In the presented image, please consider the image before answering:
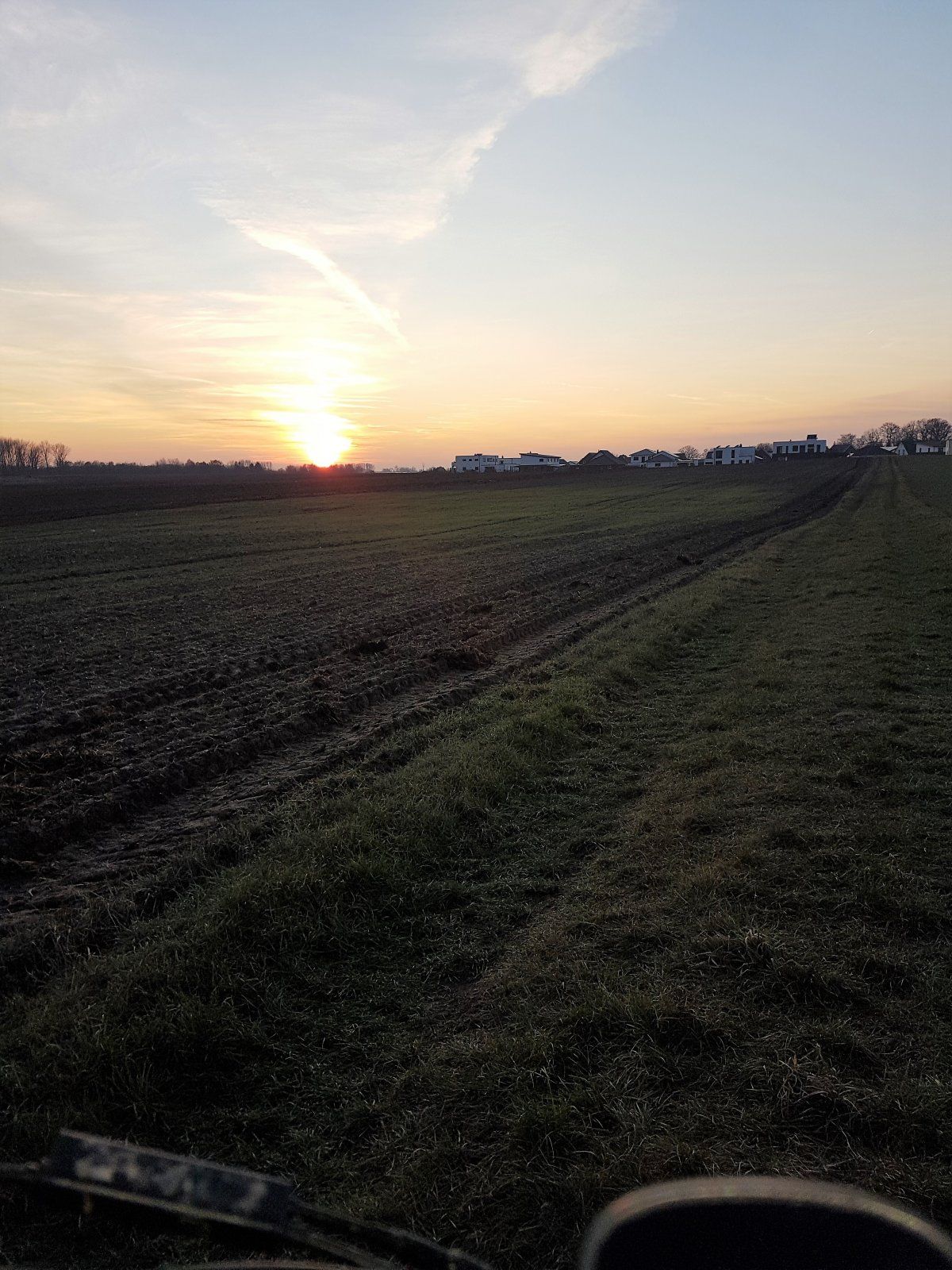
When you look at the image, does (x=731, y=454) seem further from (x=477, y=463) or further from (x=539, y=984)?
(x=539, y=984)

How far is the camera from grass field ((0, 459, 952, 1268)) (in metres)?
3.46

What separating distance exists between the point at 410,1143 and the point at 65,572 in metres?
25.4

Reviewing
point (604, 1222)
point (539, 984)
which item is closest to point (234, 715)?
point (539, 984)

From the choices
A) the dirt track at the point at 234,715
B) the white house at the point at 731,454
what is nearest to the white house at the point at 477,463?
the white house at the point at 731,454

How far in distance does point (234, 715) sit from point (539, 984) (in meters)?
6.99

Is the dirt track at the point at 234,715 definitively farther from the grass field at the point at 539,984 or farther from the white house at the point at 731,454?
the white house at the point at 731,454

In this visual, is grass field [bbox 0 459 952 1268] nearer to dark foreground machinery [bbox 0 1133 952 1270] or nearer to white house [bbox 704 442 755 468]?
dark foreground machinery [bbox 0 1133 952 1270]

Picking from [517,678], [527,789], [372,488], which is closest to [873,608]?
[517,678]

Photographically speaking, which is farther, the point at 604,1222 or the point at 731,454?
the point at 731,454

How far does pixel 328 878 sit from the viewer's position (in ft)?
19.3

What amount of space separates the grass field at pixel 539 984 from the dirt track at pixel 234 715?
0.84m

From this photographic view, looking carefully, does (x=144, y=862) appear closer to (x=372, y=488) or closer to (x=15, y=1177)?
(x=15, y=1177)

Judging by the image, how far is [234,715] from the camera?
1049 cm

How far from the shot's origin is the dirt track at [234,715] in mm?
7152
